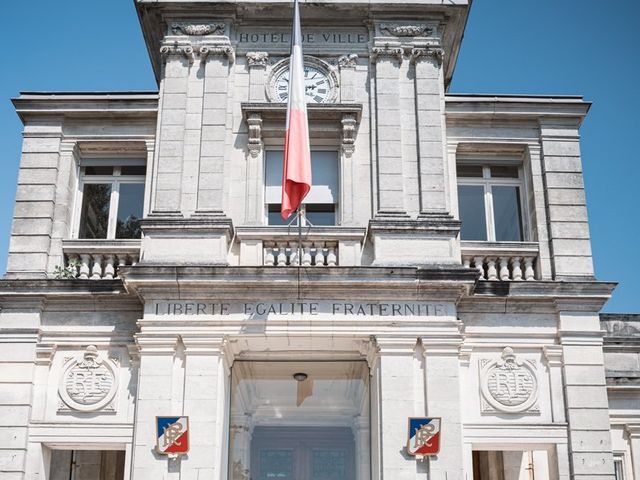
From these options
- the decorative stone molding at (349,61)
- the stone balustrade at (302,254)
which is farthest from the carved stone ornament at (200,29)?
the stone balustrade at (302,254)

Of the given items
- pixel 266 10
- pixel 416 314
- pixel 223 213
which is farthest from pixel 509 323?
pixel 266 10

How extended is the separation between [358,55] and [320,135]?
1.79 m

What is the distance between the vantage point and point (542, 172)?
17.6m

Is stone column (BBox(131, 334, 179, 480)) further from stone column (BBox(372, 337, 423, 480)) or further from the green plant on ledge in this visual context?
stone column (BBox(372, 337, 423, 480))

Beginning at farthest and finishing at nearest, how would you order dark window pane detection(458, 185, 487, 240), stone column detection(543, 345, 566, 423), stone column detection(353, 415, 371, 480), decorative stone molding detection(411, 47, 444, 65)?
dark window pane detection(458, 185, 487, 240) < decorative stone molding detection(411, 47, 444, 65) < stone column detection(353, 415, 371, 480) < stone column detection(543, 345, 566, 423)

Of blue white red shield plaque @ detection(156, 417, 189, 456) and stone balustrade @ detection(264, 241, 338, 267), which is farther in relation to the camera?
stone balustrade @ detection(264, 241, 338, 267)

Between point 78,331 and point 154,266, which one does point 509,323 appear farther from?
point 78,331

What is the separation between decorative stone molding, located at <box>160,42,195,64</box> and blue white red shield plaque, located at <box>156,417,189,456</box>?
268 inches

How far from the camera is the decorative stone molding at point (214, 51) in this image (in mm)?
17375

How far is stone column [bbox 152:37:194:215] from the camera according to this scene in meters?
16.4

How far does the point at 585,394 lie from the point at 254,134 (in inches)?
295

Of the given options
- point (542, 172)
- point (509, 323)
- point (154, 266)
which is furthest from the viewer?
point (542, 172)

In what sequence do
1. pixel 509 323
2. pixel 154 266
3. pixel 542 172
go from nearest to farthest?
pixel 154 266
pixel 509 323
pixel 542 172

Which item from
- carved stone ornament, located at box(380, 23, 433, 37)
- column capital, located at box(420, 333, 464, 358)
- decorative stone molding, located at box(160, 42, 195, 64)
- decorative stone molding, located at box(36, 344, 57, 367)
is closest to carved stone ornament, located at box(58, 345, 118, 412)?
decorative stone molding, located at box(36, 344, 57, 367)
